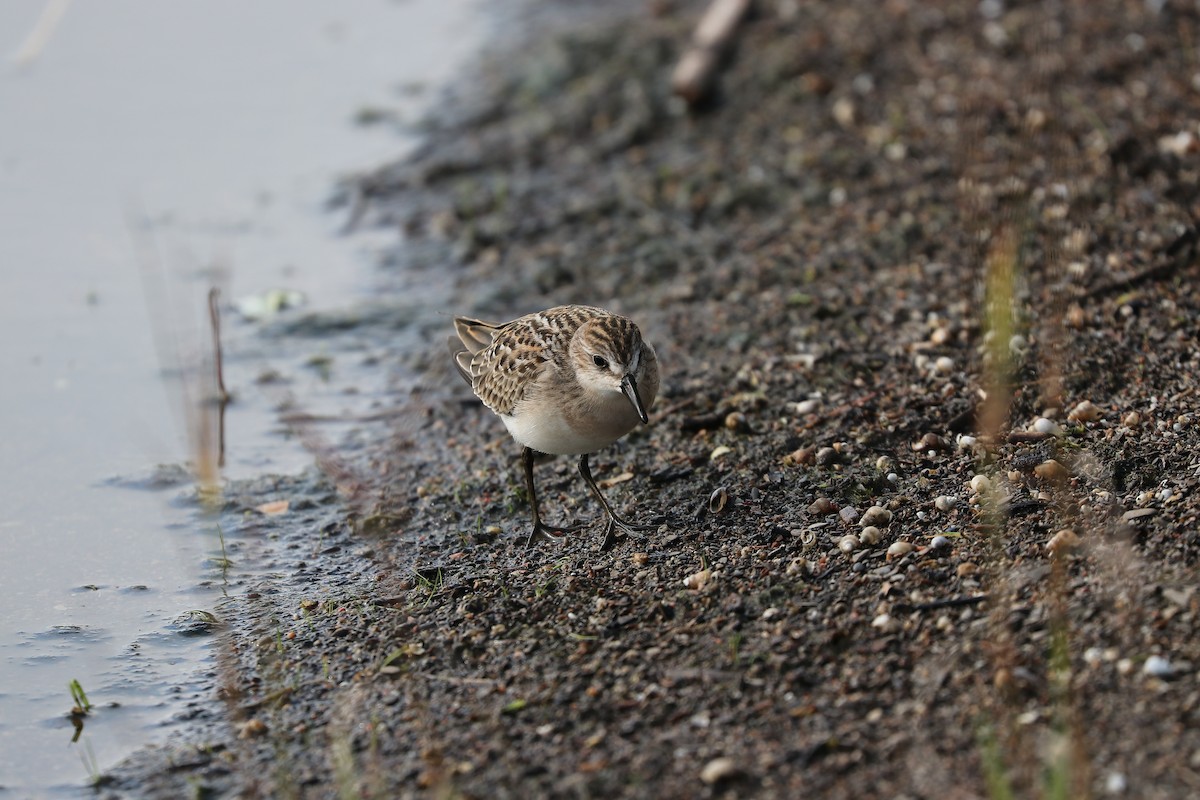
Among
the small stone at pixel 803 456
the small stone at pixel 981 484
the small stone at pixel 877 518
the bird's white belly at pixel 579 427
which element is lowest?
the small stone at pixel 981 484

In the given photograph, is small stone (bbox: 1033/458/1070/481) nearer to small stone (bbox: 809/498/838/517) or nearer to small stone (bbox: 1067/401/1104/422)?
small stone (bbox: 1067/401/1104/422)

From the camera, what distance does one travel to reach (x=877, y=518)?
569 cm

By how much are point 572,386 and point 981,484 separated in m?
1.78

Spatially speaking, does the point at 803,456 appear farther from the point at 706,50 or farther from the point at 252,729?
the point at 706,50

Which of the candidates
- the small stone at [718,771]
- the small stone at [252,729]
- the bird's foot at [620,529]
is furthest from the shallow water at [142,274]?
the small stone at [718,771]

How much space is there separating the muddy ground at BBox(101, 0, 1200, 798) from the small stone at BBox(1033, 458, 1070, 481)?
1 cm

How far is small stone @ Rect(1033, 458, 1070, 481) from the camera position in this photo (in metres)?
5.64

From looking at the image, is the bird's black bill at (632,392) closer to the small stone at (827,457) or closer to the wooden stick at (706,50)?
the small stone at (827,457)

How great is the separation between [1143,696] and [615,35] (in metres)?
9.09

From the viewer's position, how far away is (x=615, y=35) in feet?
40.0

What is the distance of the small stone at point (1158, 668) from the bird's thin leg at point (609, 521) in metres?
2.29

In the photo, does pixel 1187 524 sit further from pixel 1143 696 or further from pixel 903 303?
pixel 903 303

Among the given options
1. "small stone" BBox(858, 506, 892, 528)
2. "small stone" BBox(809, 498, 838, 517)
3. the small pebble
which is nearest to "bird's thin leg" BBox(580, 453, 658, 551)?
the small pebble

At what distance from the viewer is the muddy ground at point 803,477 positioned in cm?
451
